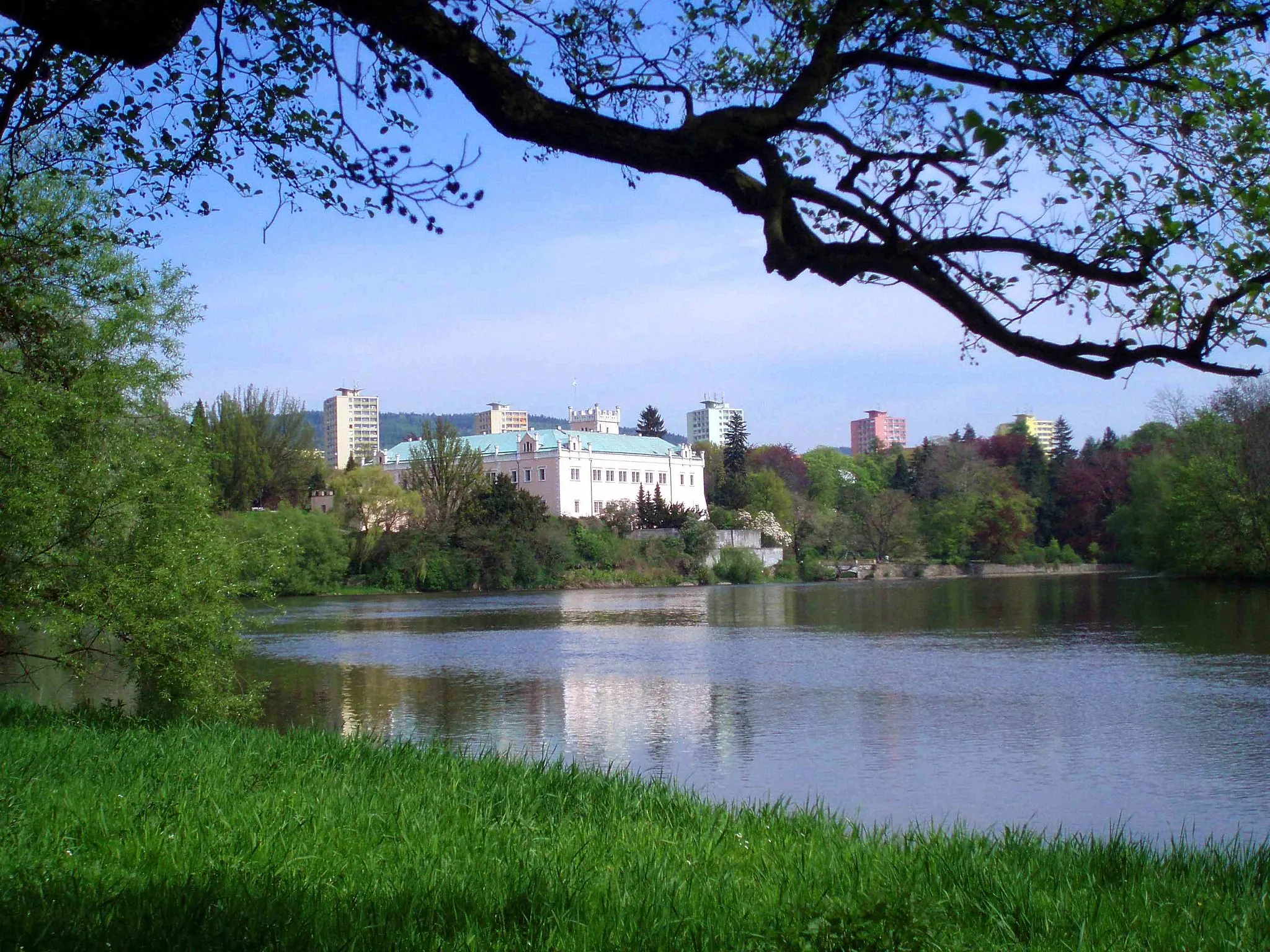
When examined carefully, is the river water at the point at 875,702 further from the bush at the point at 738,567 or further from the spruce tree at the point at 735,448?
the spruce tree at the point at 735,448

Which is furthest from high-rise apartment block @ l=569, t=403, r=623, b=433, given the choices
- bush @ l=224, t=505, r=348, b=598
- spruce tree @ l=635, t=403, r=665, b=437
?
bush @ l=224, t=505, r=348, b=598

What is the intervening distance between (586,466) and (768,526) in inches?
632

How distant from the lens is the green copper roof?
286 ft

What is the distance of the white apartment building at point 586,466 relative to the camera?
8500cm

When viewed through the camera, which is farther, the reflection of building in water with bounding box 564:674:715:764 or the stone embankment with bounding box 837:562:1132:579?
the stone embankment with bounding box 837:562:1132:579

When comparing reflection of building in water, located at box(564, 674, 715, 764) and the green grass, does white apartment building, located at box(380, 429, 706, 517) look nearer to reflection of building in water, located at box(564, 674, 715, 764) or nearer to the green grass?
reflection of building in water, located at box(564, 674, 715, 764)

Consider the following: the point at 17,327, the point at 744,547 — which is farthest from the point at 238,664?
the point at 744,547

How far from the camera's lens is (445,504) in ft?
213

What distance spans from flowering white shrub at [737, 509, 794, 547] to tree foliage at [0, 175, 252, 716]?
6534 centimetres

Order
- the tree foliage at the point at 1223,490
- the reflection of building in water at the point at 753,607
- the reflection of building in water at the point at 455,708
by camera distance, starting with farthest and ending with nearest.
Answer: the tree foliage at the point at 1223,490 → the reflection of building in water at the point at 753,607 → the reflection of building in water at the point at 455,708

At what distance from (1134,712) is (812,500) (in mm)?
75545

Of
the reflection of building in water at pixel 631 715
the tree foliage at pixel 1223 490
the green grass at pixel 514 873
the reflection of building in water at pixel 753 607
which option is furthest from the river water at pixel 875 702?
the tree foliage at pixel 1223 490

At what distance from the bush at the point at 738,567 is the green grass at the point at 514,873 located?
199ft

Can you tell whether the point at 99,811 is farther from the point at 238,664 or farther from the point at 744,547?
the point at 744,547
